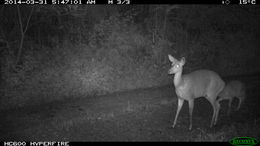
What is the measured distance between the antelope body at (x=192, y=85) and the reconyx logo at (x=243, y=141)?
1.23 meters

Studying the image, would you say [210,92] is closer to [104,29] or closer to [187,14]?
[104,29]

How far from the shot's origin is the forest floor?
658 centimetres

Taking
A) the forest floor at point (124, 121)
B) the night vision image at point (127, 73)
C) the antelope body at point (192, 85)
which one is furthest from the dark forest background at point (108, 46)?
the antelope body at point (192, 85)

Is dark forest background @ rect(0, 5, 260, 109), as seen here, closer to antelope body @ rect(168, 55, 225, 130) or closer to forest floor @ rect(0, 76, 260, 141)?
forest floor @ rect(0, 76, 260, 141)

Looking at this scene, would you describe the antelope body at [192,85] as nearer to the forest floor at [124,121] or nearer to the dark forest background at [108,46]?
the forest floor at [124,121]

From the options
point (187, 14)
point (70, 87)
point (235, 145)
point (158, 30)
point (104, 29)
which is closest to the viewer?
point (235, 145)

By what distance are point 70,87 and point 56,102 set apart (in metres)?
1.04

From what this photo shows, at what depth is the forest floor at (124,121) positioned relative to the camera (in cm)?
658

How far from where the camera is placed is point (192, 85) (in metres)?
7.07

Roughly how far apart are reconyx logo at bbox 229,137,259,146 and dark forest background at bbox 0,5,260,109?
6.50 meters

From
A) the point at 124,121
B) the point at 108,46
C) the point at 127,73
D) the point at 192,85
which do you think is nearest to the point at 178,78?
the point at 192,85

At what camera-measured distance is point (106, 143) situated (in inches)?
247

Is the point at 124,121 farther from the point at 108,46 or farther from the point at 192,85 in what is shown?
the point at 108,46

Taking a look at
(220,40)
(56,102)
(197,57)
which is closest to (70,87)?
(56,102)
